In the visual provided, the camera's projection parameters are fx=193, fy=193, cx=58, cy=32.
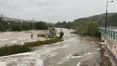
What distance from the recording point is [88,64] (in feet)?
66.6

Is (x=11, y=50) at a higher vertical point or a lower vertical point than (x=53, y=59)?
higher

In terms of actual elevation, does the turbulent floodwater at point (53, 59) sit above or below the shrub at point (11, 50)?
below

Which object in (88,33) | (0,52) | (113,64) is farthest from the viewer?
(88,33)

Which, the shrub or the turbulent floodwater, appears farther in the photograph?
the shrub

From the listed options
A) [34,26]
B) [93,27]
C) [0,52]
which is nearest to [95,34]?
[93,27]

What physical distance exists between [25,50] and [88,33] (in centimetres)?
4855

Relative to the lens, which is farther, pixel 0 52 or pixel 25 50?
pixel 25 50

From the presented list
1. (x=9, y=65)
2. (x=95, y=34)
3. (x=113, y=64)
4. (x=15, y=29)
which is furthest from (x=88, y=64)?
(x=15, y=29)

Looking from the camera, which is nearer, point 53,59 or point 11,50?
point 53,59

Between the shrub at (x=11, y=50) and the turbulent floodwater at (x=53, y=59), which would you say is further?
the shrub at (x=11, y=50)

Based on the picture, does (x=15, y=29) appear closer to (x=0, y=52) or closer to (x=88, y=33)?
(x=88, y=33)

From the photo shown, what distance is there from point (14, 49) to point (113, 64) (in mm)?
15365

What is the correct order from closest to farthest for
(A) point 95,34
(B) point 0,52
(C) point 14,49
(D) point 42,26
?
(B) point 0,52, (C) point 14,49, (A) point 95,34, (D) point 42,26

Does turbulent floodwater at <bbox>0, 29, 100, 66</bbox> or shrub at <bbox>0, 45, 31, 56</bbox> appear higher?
shrub at <bbox>0, 45, 31, 56</bbox>
